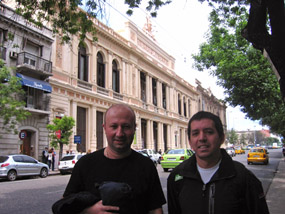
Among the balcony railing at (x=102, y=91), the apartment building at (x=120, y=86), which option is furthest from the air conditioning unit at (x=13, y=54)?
the balcony railing at (x=102, y=91)

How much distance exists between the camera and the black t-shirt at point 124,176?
213cm

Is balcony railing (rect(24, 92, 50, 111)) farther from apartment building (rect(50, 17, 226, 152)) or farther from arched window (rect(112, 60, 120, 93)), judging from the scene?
arched window (rect(112, 60, 120, 93))

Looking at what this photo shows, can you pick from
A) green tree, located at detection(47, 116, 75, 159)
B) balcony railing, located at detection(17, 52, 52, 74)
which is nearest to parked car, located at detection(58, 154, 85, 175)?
green tree, located at detection(47, 116, 75, 159)

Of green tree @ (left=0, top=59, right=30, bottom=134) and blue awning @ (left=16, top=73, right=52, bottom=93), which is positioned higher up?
blue awning @ (left=16, top=73, right=52, bottom=93)

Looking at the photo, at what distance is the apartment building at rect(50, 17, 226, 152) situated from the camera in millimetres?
25203

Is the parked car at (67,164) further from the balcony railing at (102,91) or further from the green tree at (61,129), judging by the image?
the balcony railing at (102,91)

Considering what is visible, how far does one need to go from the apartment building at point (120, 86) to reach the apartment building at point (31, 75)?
115 cm

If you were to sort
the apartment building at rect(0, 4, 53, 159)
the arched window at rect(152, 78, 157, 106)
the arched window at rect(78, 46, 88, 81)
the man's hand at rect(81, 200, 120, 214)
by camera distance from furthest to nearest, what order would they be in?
the arched window at rect(152, 78, 157, 106)
the arched window at rect(78, 46, 88, 81)
the apartment building at rect(0, 4, 53, 159)
the man's hand at rect(81, 200, 120, 214)

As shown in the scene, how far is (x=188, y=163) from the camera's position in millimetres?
2398

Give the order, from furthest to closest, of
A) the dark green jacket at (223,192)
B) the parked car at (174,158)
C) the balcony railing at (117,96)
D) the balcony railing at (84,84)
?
the balcony railing at (117,96) → the balcony railing at (84,84) → the parked car at (174,158) → the dark green jacket at (223,192)

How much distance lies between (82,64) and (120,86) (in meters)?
6.56

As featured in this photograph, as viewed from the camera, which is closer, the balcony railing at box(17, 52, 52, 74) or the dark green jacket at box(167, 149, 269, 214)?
the dark green jacket at box(167, 149, 269, 214)

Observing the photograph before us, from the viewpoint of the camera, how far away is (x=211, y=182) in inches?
86.4

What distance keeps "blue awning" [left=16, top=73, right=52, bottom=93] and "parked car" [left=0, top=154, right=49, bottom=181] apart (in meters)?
6.39
